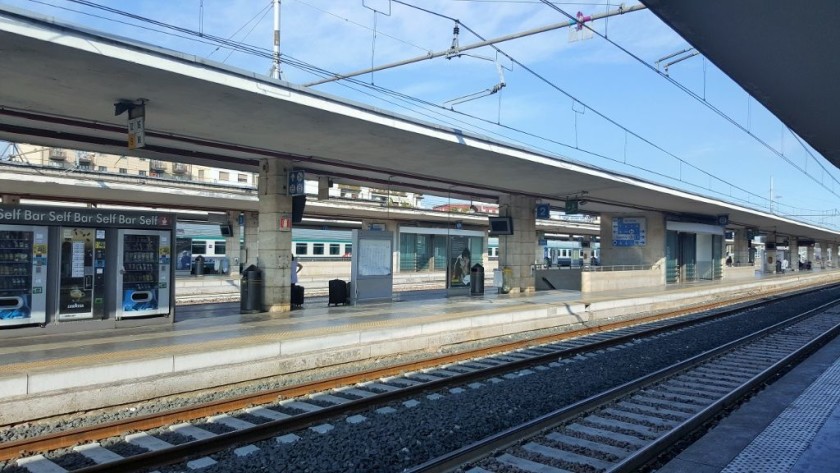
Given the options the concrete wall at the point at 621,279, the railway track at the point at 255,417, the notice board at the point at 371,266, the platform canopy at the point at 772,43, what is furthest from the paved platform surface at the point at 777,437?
the concrete wall at the point at 621,279

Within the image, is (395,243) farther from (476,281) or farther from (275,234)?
(275,234)

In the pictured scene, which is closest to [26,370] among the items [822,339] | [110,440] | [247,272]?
[110,440]

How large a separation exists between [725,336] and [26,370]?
14502mm

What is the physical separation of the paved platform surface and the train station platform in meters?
6.16

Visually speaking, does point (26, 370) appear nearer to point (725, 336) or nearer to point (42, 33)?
point (42, 33)

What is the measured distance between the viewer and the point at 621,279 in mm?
28266

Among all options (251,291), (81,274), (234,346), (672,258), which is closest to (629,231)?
(672,258)

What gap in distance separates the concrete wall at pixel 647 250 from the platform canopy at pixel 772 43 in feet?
75.2

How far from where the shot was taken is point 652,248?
3128 centimetres

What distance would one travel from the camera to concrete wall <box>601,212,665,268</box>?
1227 inches

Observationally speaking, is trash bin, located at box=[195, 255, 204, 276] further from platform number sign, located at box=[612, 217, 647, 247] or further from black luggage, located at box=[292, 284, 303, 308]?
platform number sign, located at box=[612, 217, 647, 247]

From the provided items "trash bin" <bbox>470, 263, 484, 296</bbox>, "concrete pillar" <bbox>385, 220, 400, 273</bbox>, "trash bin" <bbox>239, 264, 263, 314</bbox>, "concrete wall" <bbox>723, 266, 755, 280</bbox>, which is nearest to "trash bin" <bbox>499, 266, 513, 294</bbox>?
"trash bin" <bbox>470, 263, 484, 296</bbox>

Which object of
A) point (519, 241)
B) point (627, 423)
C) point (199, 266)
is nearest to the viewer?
point (627, 423)

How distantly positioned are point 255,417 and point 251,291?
8015mm
